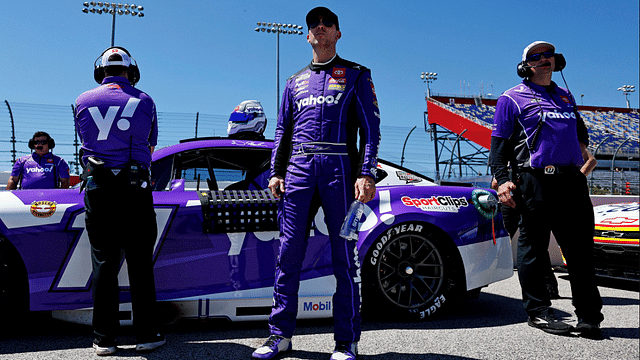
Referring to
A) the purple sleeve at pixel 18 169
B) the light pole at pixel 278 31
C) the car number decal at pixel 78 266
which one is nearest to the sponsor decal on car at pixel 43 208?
the car number decal at pixel 78 266

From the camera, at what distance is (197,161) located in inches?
132

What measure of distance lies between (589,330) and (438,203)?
3.96ft

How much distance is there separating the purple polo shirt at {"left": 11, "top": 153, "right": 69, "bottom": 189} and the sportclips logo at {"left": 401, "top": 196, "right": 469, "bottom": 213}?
4.85 m

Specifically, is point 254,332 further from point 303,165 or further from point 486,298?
point 486,298

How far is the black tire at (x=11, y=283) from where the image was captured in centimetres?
279

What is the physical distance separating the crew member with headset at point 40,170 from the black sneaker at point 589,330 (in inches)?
232

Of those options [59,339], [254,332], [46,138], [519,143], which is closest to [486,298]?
[519,143]

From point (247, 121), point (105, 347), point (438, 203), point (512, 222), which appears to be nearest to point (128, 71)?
point (247, 121)

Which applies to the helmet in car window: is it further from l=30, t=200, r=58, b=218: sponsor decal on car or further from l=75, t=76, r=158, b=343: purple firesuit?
l=30, t=200, r=58, b=218: sponsor decal on car

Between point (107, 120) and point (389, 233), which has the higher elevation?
point (107, 120)

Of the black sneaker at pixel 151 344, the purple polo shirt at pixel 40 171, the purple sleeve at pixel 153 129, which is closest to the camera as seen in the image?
the black sneaker at pixel 151 344

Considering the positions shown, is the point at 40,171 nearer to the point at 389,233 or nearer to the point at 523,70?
the point at 389,233

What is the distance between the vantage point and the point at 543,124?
3178 millimetres

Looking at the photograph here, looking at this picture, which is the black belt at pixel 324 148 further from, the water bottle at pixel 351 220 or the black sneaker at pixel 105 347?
the black sneaker at pixel 105 347
